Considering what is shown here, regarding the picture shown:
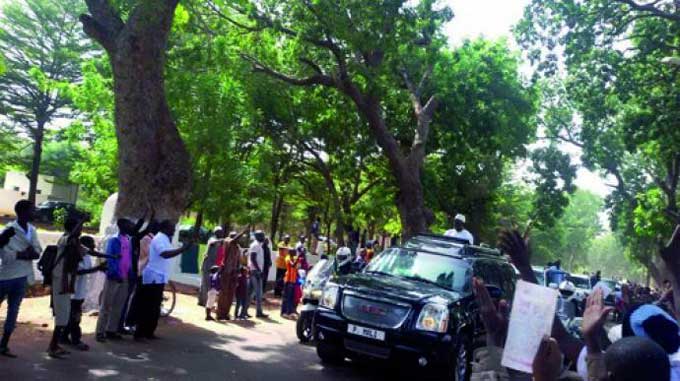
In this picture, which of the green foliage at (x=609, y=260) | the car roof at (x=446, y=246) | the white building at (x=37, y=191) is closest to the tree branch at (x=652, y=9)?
the car roof at (x=446, y=246)

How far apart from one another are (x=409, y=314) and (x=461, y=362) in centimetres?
103

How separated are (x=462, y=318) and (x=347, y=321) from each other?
1.53 meters

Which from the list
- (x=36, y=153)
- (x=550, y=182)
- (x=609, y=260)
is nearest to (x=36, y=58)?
(x=36, y=153)

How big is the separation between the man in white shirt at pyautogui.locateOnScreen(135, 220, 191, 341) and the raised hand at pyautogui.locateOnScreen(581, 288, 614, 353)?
24.7 feet

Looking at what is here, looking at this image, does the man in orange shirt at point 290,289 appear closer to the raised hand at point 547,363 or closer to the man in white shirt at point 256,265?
the man in white shirt at point 256,265

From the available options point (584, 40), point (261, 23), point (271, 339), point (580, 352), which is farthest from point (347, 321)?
point (584, 40)

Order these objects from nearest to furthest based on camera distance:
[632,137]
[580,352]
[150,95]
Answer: [580,352], [150,95], [632,137]

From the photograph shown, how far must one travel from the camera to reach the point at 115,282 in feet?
30.6

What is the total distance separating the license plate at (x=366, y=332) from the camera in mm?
8078

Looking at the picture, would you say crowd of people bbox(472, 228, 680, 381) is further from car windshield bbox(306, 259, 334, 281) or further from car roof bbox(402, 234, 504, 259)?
car windshield bbox(306, 259, 334, 281)

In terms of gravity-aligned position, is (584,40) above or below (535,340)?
above

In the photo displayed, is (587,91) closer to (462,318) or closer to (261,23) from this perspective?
(261,23)

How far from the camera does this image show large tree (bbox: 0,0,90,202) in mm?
34750

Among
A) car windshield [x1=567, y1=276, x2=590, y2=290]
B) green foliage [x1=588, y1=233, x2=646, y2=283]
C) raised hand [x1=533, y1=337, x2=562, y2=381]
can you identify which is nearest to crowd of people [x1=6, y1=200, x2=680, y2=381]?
raised hand [x1=533, y1=337, x2=562, y2=381]
